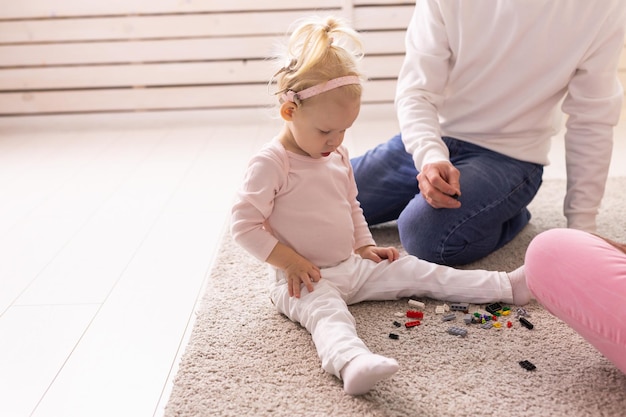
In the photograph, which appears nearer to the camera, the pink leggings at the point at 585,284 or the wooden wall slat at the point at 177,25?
the pink leggings at the point at 585,284

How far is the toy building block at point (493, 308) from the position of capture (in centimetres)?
112

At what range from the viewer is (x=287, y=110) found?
1.06m

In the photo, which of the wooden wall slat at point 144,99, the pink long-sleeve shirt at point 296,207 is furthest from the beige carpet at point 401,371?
the wooden wall slat at point 144,99

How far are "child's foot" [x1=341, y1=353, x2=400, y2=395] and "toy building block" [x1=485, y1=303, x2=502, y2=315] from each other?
0.31 meters

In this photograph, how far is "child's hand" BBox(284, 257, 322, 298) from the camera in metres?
1.08

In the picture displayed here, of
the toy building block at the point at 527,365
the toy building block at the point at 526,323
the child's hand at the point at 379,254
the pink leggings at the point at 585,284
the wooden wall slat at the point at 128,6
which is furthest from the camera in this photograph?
the wooden wall slat at the point at 128,6

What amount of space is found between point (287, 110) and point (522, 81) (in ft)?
1.78

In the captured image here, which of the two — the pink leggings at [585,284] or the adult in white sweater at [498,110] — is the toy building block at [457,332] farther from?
the adult in white sweater at [498,110]

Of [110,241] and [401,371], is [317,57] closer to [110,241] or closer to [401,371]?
[401,371]

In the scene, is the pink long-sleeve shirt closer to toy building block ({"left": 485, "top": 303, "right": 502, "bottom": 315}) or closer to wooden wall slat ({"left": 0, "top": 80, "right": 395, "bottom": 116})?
toy building block ({"left": 485, "top": 303, "right": 502, "bottom": 315})

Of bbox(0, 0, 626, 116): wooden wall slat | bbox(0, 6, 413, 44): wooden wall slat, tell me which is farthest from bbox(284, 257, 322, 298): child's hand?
bbox(0, 6, 413, 44): wooden wall slat

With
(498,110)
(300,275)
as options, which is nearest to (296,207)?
(300,275)

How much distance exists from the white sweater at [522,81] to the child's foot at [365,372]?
0.50 m

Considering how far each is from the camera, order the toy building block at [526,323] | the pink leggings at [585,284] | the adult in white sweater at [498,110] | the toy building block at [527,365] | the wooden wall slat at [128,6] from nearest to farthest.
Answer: the pink leggings at [585,284]
the toy building block at [527,365]
the toy building block at [526,323]
the adult in white sweater at [498,110]
the wooden wall slat at [128,6]
